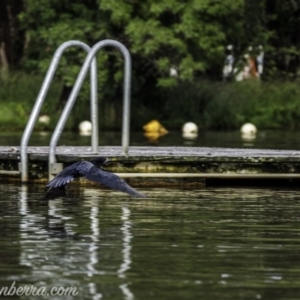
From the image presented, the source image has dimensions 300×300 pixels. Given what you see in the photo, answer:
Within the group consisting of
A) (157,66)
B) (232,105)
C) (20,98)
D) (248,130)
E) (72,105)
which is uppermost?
(157,66)

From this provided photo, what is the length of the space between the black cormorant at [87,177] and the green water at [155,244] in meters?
0.27

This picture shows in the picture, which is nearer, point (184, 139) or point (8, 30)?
point (184, 139)

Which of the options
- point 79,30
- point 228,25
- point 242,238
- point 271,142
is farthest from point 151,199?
point 228,25

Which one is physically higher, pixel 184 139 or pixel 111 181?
pixel 111 181

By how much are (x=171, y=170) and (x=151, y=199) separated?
192cm

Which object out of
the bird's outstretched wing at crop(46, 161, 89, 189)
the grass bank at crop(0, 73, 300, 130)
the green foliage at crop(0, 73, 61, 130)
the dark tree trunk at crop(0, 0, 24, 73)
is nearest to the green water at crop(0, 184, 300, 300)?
the bird's outstretched wing at crop(46, 161, 89, 189)

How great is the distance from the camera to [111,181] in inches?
578

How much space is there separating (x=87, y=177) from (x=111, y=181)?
0.40 m

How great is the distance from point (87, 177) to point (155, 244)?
2.56 m

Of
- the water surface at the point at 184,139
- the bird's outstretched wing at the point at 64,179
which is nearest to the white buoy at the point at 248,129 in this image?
the water surface at the point at 184,139

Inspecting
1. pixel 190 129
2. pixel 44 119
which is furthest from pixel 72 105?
pixel 190 129

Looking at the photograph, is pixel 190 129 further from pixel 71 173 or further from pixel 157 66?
pixel 71 173

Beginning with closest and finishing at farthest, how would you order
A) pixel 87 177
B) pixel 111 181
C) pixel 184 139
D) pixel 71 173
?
pixel 111 181 < pixel 87 177 < pixel 71 173 < pixel 184 139

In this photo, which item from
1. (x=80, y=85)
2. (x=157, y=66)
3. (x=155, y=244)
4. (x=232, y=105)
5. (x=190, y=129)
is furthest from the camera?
(x=232, y=105)
